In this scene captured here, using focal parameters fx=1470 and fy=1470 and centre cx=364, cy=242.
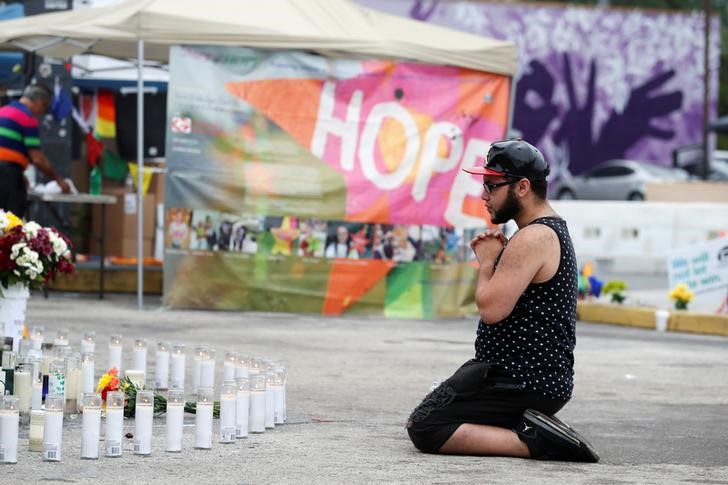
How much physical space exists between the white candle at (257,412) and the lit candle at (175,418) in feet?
2.09

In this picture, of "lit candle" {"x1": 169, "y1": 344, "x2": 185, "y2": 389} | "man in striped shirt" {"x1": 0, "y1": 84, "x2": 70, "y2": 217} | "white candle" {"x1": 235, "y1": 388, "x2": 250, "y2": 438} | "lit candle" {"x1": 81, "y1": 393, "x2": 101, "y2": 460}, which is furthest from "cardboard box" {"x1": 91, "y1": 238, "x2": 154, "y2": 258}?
"lit candle" {"x1": 81, "y1": 393, "x2": 101, "y2": 460}

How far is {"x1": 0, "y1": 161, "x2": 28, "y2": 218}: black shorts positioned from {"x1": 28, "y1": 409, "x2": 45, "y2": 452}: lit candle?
27.2ft

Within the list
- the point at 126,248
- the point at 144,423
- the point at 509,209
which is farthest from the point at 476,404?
the point at 126,248

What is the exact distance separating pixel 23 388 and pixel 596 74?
42008 millimetres

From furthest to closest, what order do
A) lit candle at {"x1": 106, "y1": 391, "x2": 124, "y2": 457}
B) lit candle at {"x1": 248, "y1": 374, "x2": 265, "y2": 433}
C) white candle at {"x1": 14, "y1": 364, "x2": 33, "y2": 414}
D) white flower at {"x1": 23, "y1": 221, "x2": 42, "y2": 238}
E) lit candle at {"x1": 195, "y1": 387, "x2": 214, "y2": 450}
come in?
white flower at {"x1": 23, "y1": 221, "x2": 42, "y2": 238} → white candle at {"x1": 14, "y1": 364, "x2": 33, "y2": 414} → lit candle at {"x1": 248, "y1": 374, "x2": 265, "y2": 433} → lit candle at {"x1": 195, "y1": 387, "x2": 214, "y2": 450} → lit candle at {"x1": 106, "y1": 391, "x2": 124, "y2": 457}

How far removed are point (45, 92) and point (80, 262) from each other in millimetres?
2952

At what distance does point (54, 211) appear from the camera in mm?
17609

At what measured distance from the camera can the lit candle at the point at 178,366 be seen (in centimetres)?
881

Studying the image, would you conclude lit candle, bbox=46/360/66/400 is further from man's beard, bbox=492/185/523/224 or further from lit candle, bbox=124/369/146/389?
man's beard, bbox=492/185/523/224

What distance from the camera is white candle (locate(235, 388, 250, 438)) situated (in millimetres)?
7181

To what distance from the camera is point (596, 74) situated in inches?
1890

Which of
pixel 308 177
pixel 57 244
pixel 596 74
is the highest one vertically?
pixel 596 74

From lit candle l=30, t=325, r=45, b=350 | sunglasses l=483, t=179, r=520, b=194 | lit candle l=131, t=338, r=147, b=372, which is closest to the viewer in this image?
sunglasses l=483, t=179, r=520, b=194

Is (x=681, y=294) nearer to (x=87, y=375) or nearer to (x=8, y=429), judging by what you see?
(x=87, y=375)
